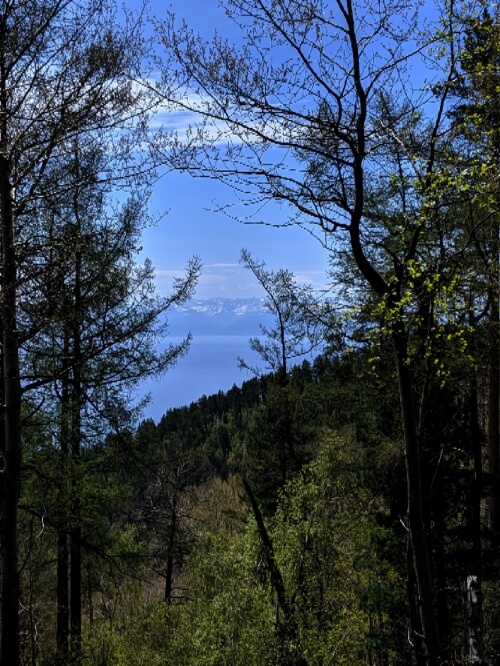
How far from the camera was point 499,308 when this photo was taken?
23.5 feet

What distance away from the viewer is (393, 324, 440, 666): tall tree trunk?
12.7 ft

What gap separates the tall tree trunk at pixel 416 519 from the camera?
152 inches

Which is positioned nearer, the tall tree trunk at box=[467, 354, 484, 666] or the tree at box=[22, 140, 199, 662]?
the tall tree trunk at box=[467, 354, 484, 666]

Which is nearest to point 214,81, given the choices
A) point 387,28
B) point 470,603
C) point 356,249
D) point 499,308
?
point 387,28

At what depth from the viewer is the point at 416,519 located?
3.96m

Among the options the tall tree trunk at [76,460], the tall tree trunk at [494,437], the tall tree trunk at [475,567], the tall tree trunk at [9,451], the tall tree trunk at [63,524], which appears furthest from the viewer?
the tall tree trunk at [494,437]

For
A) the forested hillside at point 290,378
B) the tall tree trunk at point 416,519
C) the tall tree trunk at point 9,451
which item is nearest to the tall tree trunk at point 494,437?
the forested hillside at point 290,378

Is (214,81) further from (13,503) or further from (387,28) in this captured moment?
(13,503)

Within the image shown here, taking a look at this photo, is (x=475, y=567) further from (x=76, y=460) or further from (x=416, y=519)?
(x=76, y=460)

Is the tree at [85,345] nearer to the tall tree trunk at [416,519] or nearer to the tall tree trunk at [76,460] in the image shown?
the tall tree trunk at [76,460]

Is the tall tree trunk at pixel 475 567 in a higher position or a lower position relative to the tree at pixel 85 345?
lower

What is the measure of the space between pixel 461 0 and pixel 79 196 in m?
3.77

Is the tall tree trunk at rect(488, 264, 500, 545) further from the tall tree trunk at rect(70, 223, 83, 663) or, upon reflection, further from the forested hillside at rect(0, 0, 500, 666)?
the tall tree trunk at rect(70, 223, 83, 663)

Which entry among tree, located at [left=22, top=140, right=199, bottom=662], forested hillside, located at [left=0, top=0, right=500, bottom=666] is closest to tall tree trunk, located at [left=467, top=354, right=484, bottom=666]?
forested hillside, located at [left=0, top=0, right=500, bottom=666]
